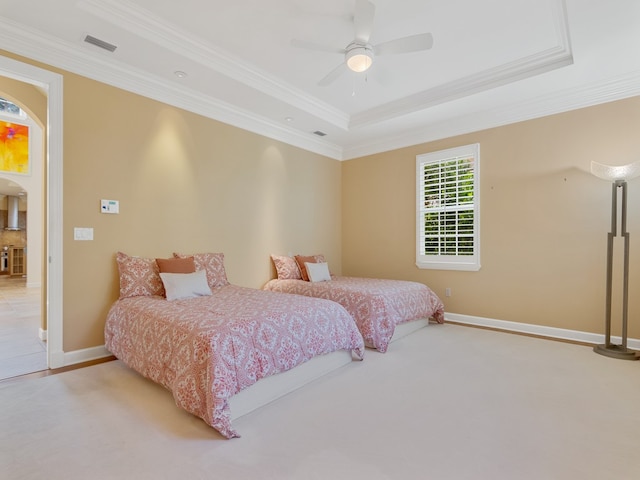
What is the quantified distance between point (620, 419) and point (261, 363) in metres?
2.39

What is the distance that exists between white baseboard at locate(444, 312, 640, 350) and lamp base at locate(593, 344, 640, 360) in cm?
22

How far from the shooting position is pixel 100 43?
2926 millimetres

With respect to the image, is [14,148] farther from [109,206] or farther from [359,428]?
[359,428]

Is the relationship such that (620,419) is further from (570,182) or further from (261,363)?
(570,182)

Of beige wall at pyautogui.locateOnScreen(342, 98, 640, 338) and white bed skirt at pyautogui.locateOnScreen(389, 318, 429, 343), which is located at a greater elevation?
beige wall at pyautogui.locateOnScreen(342, 98, 640, 338)

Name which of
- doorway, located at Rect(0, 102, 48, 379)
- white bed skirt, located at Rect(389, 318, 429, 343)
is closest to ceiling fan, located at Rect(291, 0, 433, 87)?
white bed skirt, located at Rect(389, 318, 429, 343)

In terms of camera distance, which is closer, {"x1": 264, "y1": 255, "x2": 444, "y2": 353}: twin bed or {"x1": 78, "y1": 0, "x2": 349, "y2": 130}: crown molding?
{"x1": 78, "y1": 0, "x2": 349, "y2": 130}: crown molding

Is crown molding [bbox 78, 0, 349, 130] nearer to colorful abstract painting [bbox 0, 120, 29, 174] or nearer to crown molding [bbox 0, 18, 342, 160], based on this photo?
crown molding [bbox 0, 18, 342, 160]

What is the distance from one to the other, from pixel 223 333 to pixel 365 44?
2579mm

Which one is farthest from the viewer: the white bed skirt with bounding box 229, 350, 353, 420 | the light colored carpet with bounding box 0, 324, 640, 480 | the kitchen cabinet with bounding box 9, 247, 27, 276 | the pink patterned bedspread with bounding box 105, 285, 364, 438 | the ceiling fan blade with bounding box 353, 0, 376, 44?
the kitchen cabinet with bounding box 9, 247, 27, 276

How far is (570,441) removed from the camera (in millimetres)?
1876

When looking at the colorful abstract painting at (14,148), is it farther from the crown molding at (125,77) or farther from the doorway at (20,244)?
the crown molding at (125,77)

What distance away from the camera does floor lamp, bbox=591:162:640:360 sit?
3209 mm

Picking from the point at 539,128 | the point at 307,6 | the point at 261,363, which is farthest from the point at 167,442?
the point at 539,128
